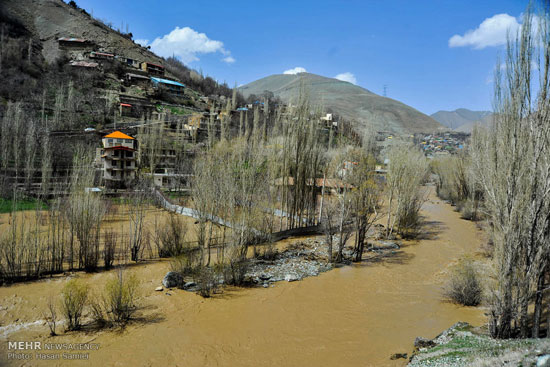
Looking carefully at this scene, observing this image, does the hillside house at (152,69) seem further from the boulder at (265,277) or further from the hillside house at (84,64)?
the boulder at (265,277)

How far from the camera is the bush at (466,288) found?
920 centimetres

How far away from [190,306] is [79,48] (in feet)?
255

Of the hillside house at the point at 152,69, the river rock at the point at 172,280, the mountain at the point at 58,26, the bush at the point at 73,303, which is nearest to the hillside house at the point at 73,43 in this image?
the mountain at the point at 58,26

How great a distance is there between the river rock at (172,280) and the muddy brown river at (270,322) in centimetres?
47

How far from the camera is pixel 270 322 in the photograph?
8.17 meters

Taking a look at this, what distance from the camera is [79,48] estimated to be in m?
64.5

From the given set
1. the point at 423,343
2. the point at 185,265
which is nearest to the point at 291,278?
the point at 185,265

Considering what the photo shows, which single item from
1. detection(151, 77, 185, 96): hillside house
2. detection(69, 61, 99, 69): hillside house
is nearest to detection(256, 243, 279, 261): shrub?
detection(151, 77, 185, 96): hillside house

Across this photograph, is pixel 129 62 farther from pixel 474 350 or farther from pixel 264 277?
pixel 474 350

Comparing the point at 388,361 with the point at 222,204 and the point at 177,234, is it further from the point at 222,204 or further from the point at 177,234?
the point at 177,234

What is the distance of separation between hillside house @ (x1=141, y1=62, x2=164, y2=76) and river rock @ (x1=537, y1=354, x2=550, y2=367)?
78.8 metres

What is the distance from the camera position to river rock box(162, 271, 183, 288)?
388 inches

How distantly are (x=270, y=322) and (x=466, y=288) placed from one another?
648 centimetres

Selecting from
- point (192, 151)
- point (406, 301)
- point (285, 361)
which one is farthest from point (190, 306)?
point (192, 151)
